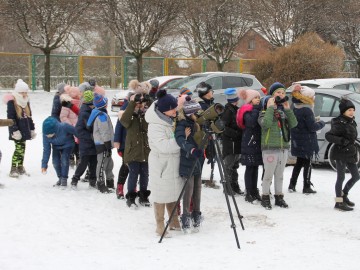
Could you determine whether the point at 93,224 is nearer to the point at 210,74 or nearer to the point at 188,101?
the point at 188,101

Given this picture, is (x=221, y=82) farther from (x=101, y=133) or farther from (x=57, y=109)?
(x=101, y=133)

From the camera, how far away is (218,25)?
29.2 metres

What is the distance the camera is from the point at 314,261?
225 inches

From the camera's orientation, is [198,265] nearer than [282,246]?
Yes

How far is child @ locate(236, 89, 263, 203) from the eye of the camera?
806 cm

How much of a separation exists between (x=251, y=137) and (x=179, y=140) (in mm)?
1945

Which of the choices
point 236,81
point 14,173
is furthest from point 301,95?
point 236,81

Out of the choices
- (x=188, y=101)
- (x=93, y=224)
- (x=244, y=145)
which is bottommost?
(x=93, y=224)

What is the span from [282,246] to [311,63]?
15.0 meters

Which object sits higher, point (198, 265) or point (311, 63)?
point (311, 63)

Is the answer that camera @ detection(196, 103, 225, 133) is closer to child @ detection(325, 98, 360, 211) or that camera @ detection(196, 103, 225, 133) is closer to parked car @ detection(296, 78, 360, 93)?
child @ detection(325, 98, 360, 211)

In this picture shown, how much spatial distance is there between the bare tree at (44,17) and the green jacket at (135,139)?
1800cm

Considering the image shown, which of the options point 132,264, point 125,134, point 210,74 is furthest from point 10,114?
point 210,74

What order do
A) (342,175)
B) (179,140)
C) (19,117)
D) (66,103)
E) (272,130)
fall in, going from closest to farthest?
(179,140), (272,130), (342,175), (66,103), (19,117)
